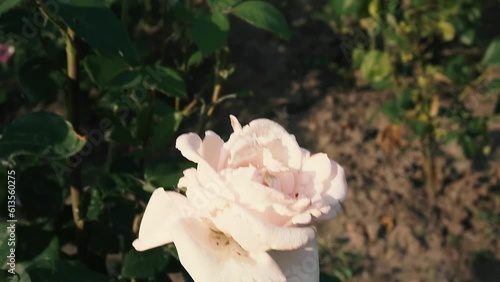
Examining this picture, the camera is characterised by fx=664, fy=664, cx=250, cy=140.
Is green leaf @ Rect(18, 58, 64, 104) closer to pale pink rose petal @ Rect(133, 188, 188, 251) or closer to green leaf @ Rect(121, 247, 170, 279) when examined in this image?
green leaf @ Rect(121, 247, 170, 279)

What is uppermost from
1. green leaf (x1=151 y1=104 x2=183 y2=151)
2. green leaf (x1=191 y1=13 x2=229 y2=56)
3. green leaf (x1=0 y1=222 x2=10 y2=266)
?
green leaf (x1=191 y1=13 x2=229 y2=56)

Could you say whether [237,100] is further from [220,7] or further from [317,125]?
[220,7]

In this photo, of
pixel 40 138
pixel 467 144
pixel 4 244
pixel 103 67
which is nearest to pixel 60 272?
pixel 4 244

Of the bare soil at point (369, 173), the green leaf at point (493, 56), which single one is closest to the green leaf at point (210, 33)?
the green leaf at point (493, 56)

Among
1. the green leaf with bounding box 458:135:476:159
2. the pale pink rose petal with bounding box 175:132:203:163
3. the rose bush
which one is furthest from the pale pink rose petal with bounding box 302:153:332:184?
the green leaf with bounding box 458:135:476:159

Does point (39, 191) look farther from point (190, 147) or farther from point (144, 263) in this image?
point (190, 147)

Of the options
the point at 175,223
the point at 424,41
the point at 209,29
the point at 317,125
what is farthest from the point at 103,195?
the point at 424,41
